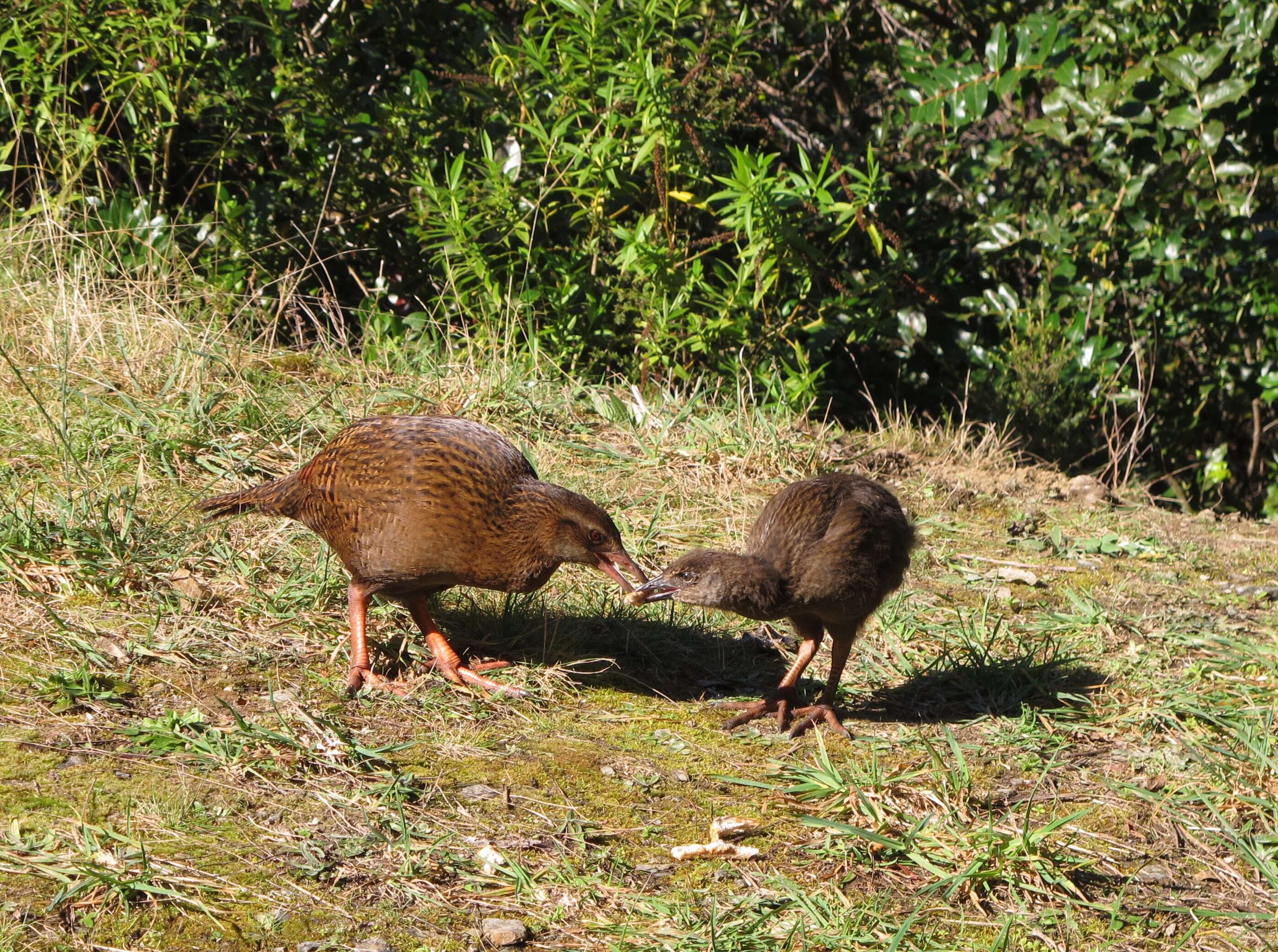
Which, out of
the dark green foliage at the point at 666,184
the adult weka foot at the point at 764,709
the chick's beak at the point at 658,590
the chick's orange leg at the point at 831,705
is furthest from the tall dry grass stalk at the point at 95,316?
the chick's orange leg at the point at 831,705

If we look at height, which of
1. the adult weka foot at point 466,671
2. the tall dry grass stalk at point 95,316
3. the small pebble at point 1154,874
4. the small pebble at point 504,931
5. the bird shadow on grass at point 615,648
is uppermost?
the tall dry grass stalk at point 95,316

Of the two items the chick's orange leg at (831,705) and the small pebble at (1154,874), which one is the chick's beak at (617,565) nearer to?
the chick's orange leg at (831,705)

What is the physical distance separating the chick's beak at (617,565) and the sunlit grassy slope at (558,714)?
32cm

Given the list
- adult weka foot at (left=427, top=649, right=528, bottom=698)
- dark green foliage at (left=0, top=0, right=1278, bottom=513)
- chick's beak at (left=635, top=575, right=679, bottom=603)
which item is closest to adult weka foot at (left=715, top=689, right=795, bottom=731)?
chick's beak at (left=635, top=575, right=679, bottom=603)

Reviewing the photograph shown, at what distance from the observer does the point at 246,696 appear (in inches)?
165

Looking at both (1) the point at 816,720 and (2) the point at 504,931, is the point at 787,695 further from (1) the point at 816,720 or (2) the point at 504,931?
(2) the point at 504,931

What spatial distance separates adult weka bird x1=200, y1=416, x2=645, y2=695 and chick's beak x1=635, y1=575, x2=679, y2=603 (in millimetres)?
112

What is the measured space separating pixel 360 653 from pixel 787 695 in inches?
58.8

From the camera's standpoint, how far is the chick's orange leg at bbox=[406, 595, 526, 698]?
14.8ft

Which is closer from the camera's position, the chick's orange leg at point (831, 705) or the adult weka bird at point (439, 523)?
the adult weka bird at point (439, 523)

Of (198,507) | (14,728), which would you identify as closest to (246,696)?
(14,728)

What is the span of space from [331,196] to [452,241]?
3.97 ft

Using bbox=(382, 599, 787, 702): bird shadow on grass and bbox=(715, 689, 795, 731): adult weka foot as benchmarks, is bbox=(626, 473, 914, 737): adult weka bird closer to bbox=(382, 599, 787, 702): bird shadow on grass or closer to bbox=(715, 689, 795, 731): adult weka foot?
bbox=(715, 689, 795, 731): adult weka foot

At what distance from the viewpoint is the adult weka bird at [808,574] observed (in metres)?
4.39
